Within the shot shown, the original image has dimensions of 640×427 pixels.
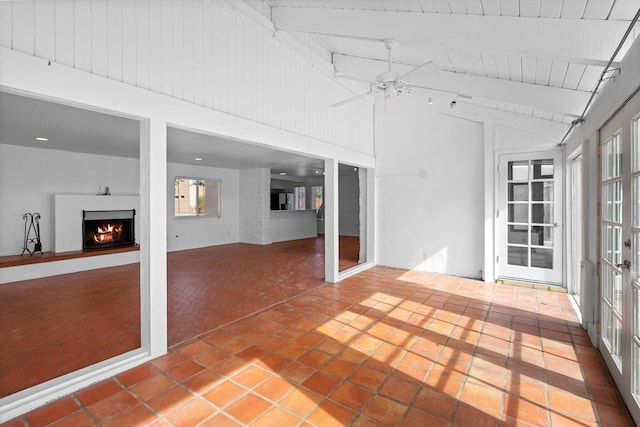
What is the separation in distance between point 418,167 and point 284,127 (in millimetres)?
2922

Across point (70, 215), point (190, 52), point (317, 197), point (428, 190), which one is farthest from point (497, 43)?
point (317, 197)

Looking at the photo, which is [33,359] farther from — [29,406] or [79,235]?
[79,235]

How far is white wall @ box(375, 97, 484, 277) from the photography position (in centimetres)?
523

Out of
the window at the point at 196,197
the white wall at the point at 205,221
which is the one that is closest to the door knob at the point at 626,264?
the white wall at the point at 205,221

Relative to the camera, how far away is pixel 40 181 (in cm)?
576

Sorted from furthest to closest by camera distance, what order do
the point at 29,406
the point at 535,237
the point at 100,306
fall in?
1. the point at 535,237
2. the point at 100,306
3. the point at 29,406

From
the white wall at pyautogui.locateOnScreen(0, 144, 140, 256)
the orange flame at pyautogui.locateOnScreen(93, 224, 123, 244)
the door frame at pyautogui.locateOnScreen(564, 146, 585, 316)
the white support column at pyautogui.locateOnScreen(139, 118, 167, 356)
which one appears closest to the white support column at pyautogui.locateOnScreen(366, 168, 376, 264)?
the door frame at pyautogui.locateOnScreen(564, 146, 585, 316)

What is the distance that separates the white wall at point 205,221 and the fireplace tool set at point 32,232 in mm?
2595

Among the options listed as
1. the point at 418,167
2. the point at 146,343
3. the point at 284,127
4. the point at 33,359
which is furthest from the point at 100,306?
the point at 418,167

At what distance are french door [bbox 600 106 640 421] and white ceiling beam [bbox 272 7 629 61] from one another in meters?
0.53

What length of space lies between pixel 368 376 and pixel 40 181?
6.96 m

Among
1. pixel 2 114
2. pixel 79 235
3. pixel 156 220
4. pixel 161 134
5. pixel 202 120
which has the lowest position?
pixel 79 235

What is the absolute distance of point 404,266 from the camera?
5.93 m

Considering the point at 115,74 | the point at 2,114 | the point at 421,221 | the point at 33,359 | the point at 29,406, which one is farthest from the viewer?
the point at 421,221
